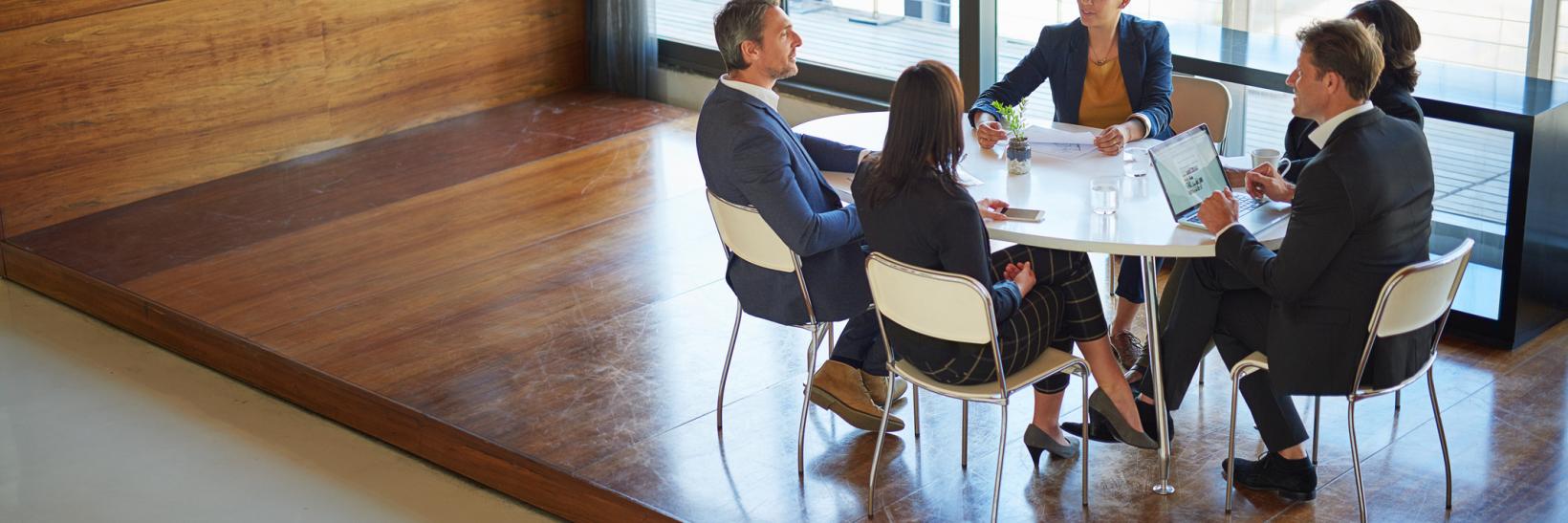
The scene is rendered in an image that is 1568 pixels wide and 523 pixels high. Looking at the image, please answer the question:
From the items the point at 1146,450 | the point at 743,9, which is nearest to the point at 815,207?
the point at 743,9

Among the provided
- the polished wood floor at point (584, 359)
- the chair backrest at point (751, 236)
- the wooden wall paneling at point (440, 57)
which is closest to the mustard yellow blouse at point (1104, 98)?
the polished wood floor at point (584, 359)

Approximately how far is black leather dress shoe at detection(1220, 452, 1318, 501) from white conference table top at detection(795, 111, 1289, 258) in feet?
1.67

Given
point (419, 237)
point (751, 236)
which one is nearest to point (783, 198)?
point (751, 236)

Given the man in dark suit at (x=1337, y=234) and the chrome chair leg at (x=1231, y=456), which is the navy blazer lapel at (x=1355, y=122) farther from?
the chrome chair leg at (x=1231, y=456)

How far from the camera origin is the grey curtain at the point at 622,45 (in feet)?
24.7

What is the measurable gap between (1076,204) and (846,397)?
30.8 inches

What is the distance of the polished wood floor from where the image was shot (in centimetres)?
367

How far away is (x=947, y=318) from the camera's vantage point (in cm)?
323

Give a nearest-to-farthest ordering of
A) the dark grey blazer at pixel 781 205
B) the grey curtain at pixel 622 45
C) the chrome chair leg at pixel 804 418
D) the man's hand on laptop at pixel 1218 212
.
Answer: the man's hand on laptop at pixel 1218 212, the dark grey blazer at pixel 781 205, the chrome chair leg at pixel 804 418, the grey curtain at pixel 622 45

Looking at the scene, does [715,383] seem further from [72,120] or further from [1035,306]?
[72,120]

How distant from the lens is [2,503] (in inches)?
161

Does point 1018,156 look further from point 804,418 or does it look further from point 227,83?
point 227,83

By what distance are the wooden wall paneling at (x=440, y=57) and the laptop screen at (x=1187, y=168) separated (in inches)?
173

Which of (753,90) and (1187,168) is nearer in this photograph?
(1187,168)
